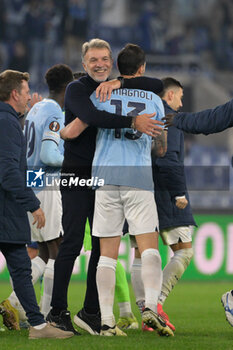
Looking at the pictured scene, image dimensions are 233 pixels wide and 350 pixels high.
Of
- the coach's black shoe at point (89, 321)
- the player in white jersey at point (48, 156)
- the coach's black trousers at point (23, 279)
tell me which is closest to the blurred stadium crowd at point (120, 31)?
the player in white jersey at point (48, 156)

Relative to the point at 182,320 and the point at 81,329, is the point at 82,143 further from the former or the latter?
the point at 182,320

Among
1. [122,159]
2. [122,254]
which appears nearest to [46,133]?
[122,159]

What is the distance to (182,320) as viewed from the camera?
21.9 feet

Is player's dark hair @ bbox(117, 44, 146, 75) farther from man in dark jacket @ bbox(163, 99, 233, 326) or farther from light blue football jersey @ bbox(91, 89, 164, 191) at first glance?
man in dark jacket @ bbox(163, 99, 233, 326)

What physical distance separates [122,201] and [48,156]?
1.09m

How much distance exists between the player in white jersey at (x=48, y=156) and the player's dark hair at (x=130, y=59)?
1011mm

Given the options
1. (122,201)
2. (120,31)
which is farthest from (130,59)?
(120,31)

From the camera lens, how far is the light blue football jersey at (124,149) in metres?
4.82

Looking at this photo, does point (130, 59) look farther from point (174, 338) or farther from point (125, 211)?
point (174, 338)

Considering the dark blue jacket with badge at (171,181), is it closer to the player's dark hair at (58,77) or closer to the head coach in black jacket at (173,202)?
the head coach in black jacket at (173,202)

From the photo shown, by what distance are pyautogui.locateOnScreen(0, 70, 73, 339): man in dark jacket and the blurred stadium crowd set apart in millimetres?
10713

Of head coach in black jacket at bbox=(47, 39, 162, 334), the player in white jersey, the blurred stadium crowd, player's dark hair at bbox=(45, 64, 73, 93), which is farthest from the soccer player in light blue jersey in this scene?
the blurred stadium crowd

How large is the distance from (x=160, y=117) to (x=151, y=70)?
14.4 metres

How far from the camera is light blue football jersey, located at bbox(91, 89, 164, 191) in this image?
4816 mm
